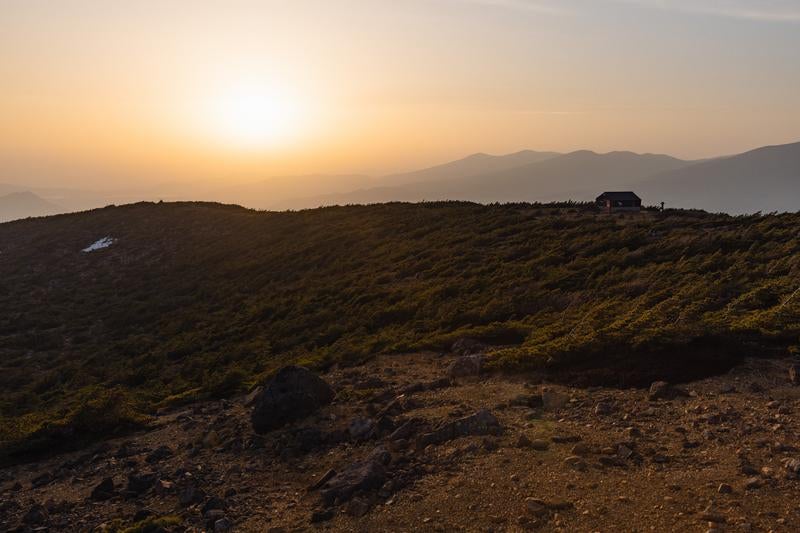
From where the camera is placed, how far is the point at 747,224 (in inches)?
1100

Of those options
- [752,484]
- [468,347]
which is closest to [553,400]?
[752,484]

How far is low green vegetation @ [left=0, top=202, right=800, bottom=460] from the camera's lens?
1448cm

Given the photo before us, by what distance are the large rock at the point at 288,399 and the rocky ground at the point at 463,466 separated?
0.19 m

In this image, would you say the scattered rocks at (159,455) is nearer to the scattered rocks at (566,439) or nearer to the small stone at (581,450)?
the scattered rocks at (566,439)

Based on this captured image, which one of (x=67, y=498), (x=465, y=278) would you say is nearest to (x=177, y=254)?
(x=465, y=278)

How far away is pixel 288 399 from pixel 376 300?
1221 centimetres

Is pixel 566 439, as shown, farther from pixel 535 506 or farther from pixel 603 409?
pixel 535 506

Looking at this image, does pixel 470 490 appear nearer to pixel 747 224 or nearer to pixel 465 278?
pixel 465 278

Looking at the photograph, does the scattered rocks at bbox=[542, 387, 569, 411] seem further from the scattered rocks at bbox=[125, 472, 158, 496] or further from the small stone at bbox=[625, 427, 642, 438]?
the scattered rocks at bbox=[125, 472, 158, 496]

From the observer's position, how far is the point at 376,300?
2462 cm

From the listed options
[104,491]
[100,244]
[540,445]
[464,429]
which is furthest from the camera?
[100,244]

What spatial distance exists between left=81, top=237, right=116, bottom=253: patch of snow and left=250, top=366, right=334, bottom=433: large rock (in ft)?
139

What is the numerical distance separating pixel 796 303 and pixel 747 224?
17.0m

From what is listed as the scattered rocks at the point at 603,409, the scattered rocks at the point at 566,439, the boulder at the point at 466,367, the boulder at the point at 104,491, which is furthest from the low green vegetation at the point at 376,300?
the boulder at the point at 104,491
